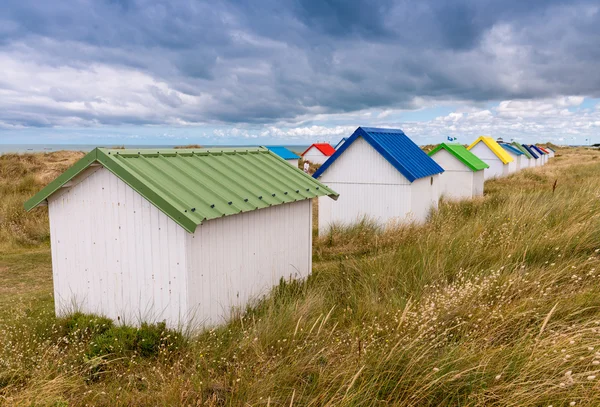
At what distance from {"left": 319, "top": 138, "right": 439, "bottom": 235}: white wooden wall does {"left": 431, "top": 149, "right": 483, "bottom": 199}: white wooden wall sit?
7554 millimetres

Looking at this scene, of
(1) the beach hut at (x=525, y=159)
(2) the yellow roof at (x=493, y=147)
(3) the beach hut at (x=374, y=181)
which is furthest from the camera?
(1) the beach hut at (x=525, y=159)

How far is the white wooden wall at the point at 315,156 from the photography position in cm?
5662

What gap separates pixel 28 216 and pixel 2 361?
11.9m

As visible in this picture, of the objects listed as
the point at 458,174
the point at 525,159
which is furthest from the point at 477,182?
the point at 525,159

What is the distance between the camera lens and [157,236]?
621 cm

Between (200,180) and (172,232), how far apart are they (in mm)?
1250

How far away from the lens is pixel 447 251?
25.4 ft

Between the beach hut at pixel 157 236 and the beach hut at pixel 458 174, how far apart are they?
16.1m

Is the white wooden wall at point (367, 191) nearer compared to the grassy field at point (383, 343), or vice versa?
the grassy field at point (383, 343)

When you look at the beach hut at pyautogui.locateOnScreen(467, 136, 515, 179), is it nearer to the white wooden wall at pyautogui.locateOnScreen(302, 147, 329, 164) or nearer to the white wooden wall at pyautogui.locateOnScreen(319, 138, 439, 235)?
the white wooden wall at pyautogui.locateOnScreen(319, 138, 439, 235)

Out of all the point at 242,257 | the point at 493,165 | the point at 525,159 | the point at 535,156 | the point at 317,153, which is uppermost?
the point at 317,153

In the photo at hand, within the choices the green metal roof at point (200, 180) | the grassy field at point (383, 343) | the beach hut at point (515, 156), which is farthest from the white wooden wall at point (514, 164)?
the green metal roof at point (200, 180)

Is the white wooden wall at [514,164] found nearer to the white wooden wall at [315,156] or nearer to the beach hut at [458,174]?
the beach hut at [458,174]

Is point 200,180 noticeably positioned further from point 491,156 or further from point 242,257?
point 491,156
